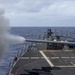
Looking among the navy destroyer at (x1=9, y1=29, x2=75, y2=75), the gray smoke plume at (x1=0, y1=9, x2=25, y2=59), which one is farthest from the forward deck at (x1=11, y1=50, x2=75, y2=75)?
the gray smoke plume at (x1=0, y1=9, x2=25, y2=59)

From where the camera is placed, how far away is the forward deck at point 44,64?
110 ft

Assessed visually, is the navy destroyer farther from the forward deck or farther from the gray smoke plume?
the gray smoke plume

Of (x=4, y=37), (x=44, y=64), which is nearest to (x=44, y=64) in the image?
(x=44, y=64)

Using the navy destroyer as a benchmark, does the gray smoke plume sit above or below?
above

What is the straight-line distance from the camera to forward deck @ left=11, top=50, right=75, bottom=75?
33.6m

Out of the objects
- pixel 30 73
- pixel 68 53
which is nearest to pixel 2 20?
pixel 30 73

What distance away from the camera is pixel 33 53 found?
50906 mm

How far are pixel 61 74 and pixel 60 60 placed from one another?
11.0 metres

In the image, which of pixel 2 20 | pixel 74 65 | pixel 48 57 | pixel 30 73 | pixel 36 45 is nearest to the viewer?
pixel 2 20

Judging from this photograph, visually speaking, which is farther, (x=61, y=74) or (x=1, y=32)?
(x=61, y=74)

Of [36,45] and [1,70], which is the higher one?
[36,45]

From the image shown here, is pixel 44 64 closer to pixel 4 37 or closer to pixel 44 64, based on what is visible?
pixel 44 64

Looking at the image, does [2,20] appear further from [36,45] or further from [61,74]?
[36,45]

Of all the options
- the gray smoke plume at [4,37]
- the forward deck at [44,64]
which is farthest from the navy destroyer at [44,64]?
the gray smoke plume at [4,37]
